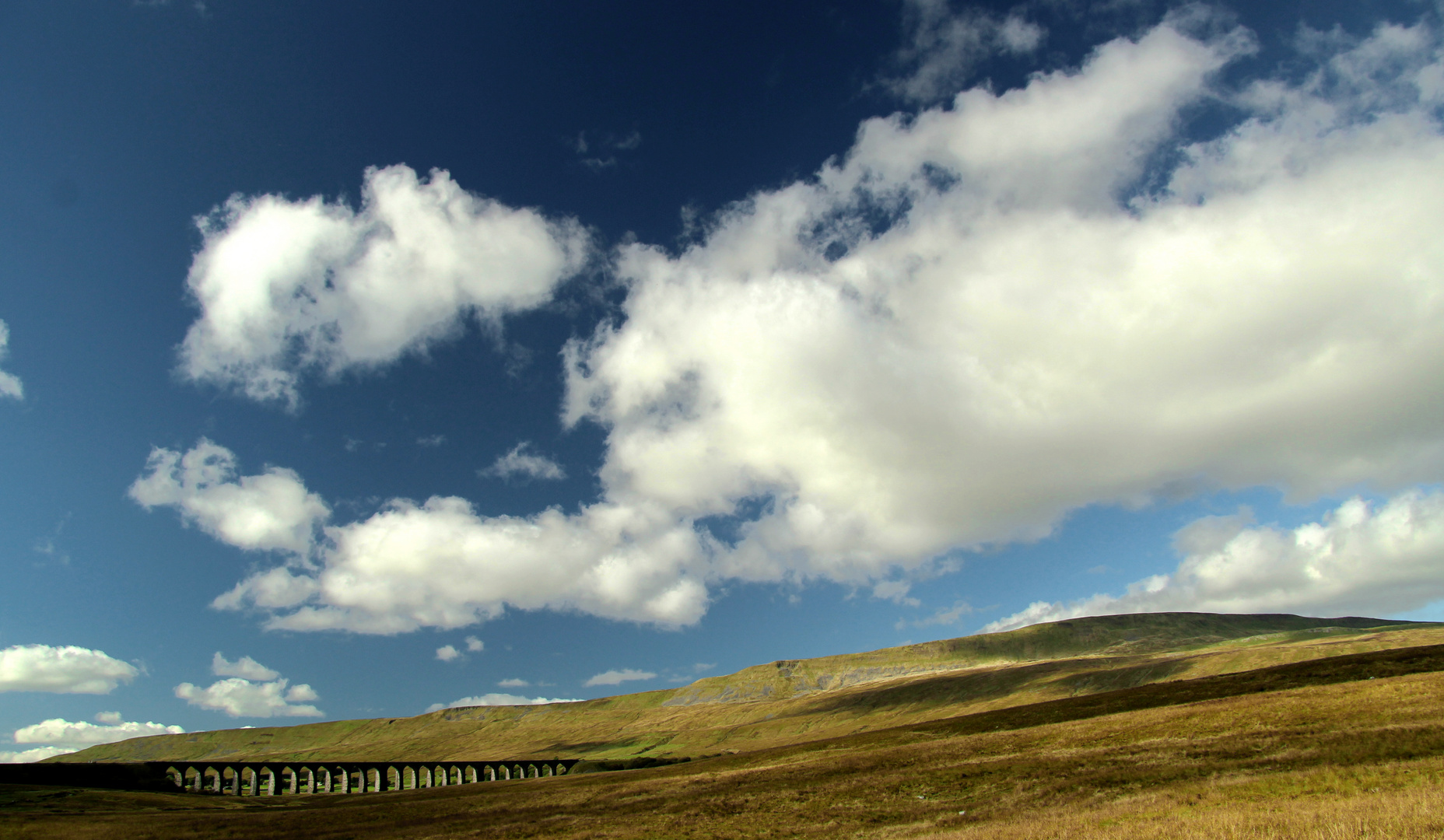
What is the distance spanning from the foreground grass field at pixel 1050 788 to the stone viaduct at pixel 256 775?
3913cm

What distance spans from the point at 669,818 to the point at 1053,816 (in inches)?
933

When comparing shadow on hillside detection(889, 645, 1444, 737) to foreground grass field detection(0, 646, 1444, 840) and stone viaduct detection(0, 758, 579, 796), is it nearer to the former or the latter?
foreground grass field detection(0, 646, 1444, 840)

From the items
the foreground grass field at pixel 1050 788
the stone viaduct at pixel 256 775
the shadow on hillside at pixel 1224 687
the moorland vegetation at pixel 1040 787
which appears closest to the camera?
the foreground grass field at pixel 1050 788

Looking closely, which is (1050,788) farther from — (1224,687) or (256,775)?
(256,775)

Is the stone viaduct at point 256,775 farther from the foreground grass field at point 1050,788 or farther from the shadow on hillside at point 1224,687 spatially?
the shadow on hillside at point 1224,687

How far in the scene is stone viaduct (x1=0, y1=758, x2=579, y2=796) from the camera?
342 ft

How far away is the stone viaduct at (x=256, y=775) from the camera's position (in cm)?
10419

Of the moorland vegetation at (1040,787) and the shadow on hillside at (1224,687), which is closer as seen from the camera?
the moorland vegetation at (1040,787)

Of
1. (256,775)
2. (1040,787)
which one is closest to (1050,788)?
(1040,787)

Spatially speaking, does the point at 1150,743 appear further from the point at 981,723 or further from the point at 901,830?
the point at 981,723

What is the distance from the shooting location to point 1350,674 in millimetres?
59094

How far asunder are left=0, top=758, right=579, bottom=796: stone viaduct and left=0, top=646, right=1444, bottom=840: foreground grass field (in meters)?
39.1

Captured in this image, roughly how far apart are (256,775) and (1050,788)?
190721mm

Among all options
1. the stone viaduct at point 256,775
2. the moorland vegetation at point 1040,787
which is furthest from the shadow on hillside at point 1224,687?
the stone viaduct at point 256,775
